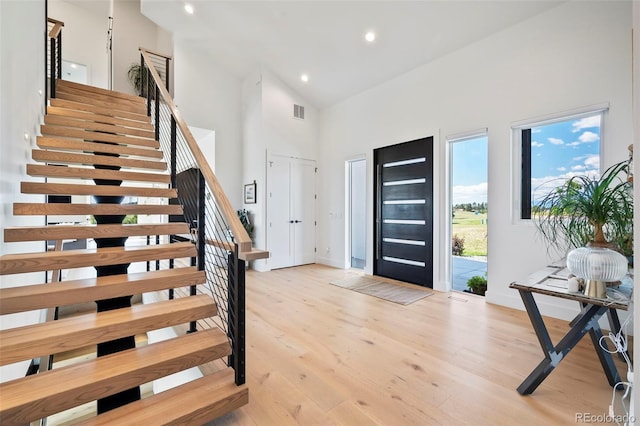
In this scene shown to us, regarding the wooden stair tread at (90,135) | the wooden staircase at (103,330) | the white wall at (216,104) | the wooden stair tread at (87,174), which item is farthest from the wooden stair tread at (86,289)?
the white wall at (216,104)

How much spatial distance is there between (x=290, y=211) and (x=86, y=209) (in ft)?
12.5

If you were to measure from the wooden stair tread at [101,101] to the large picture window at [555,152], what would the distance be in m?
5.16

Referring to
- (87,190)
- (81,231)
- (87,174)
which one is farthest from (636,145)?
(87,174)

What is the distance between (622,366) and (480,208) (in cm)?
206

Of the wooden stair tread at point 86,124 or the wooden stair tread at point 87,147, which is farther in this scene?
the wooden stair tread at point 86,124

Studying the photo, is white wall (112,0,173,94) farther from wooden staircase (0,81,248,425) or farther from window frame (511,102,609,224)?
window frame (511,102,609,224)

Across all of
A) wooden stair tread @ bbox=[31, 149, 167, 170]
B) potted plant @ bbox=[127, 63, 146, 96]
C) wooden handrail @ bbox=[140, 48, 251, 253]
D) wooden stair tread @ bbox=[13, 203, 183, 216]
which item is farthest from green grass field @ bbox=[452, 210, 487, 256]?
potted plant @ bbox=[127, 63, 146, 96]

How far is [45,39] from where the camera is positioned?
3061 millimetres

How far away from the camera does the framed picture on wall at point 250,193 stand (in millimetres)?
5671

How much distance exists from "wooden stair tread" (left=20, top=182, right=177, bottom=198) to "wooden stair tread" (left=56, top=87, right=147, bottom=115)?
1.77 metres

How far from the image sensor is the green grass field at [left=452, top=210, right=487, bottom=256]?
375 cm

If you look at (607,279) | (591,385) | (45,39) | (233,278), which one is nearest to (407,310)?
(591,385)

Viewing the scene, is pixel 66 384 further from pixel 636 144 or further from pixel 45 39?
pixel 45 39

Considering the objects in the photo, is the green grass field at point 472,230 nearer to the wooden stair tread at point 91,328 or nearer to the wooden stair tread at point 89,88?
the wooden stair tread at point 91,328
